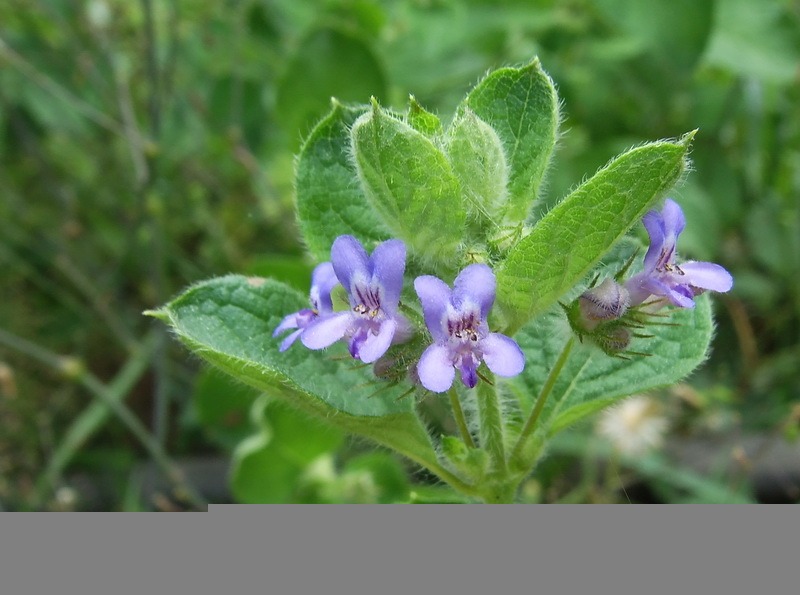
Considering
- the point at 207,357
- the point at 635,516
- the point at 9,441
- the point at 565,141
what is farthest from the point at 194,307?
the point at 565,141

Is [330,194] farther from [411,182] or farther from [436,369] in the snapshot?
[436,369]

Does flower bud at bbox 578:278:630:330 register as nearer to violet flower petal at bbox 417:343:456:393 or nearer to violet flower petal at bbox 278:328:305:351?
violet flower petal at bbox 417:343:456:393

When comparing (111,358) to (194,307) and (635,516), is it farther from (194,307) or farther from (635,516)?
(635,516)

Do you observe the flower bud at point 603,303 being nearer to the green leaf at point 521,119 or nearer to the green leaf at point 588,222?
the green leaf at point 588,222

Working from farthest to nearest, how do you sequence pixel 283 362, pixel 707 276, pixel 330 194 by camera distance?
pixel 330 194, pixel 283 362, pixel 707 276

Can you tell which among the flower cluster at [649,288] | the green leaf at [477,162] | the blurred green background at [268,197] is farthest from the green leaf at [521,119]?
the blurred green background at [268,197]

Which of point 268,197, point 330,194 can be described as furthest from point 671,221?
point 268,197
